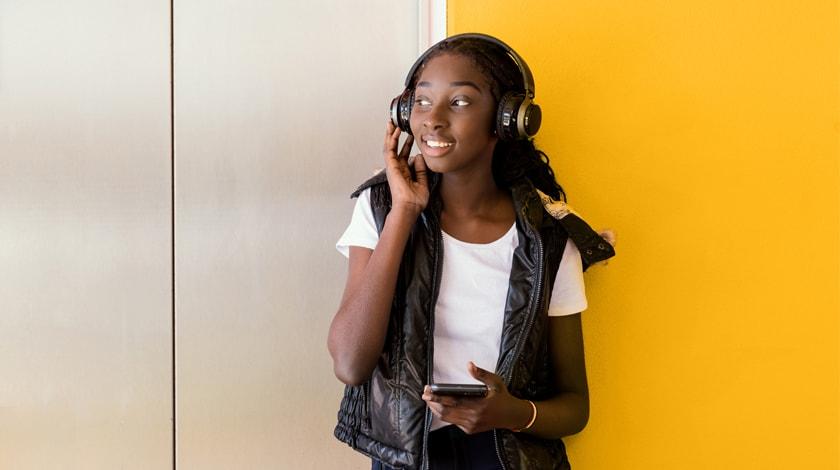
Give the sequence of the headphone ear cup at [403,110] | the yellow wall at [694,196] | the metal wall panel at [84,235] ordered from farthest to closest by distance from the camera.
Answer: the yellow wall at [694,196] < the metal wall panel at [84,235] < the headphone ear cup at [403,110]

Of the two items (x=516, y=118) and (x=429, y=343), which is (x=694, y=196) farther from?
(x=429, y=343)

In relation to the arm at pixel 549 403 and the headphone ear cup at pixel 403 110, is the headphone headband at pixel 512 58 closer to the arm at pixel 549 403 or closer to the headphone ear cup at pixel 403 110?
the headphone ear cup at pixel 403 110

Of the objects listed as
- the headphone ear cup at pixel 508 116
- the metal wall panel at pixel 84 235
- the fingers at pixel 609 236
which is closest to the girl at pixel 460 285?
the headphone ear cup at pixel 508 116

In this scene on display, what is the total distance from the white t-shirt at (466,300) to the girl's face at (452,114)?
0.56 ft

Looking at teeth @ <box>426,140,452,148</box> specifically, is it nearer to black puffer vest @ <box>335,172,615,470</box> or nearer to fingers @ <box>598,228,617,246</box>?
black puffer vest @ <box>335,172,615,470</box>

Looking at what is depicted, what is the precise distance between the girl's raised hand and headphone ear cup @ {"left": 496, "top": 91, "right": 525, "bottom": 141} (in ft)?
0.55

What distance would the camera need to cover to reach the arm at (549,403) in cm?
154

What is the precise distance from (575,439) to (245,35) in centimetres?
114

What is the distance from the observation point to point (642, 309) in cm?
209

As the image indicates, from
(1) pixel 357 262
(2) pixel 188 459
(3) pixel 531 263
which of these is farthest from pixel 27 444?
(3) pixel 531 263

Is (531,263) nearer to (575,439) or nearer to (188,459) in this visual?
(575,439)

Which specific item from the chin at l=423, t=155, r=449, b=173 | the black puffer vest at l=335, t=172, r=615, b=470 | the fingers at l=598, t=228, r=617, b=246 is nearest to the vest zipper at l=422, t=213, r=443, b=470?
the black puffer vest at l=335, t=172, r=615, b=470

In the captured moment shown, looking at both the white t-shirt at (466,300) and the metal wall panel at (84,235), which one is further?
the metal wall panel at (84,235)

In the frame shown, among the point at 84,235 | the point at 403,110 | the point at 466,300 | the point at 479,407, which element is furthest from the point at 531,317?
the point at 84,235
